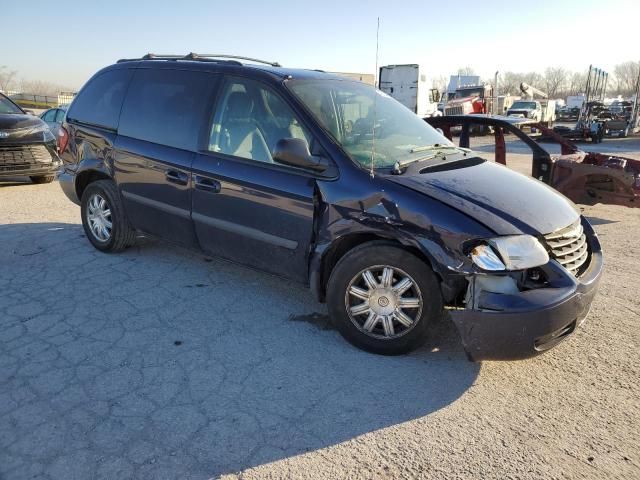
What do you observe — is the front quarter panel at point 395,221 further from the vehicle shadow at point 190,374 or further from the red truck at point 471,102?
the red truck at point 471,102

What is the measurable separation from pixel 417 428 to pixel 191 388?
4.38 ft

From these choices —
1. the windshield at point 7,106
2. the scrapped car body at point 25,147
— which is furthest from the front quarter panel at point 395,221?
the windshield at point 7,106

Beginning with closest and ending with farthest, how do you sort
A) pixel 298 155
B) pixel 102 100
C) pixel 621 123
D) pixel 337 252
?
1. pixel 298 155
2. pixel 337 252
3. pixel 102 100
4. pixel 621 123

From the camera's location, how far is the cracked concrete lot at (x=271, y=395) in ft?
7.97

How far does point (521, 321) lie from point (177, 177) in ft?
9.54

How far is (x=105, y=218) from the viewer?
5.22 metres

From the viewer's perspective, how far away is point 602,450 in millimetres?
2543

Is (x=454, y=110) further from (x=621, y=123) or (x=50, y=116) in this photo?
(x=50, y=116)

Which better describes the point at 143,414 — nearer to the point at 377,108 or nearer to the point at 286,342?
the point at 286,342

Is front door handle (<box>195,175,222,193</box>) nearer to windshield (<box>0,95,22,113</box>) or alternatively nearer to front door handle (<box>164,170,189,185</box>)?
front door handle (<box>164,170,189,185</box>)

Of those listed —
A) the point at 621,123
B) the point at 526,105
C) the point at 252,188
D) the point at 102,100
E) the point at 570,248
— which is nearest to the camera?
the point at 570,248

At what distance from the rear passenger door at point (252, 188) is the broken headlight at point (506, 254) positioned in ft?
3.90

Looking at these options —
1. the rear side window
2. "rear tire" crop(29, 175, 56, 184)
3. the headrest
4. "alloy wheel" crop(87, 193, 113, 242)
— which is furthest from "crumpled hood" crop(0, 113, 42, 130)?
the headrest

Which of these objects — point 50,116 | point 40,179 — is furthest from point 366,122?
point 50,116
